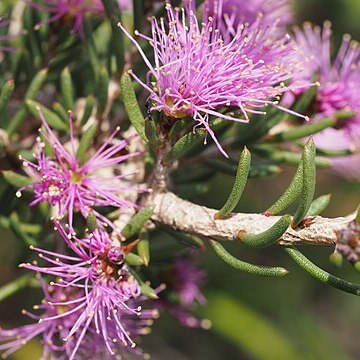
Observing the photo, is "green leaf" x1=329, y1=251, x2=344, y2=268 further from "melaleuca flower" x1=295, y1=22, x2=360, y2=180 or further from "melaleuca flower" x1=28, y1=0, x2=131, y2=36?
"melaleuca flower" x1=28, y1=0, x2=131, y2=36

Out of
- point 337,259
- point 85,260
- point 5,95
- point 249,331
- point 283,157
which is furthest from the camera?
point 249,331

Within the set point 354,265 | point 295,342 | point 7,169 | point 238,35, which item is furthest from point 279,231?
point 295,342

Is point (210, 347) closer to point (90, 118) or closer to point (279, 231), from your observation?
point (90, 118)

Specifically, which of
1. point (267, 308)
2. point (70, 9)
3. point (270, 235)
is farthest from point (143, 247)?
point (267, 308)

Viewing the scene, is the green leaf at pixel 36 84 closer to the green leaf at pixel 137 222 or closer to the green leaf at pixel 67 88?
the green leaf at pixel 67 88

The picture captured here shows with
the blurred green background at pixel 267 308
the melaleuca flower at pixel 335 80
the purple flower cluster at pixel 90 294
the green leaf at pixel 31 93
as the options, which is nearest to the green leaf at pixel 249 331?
the blurred green background at pixel 267 308

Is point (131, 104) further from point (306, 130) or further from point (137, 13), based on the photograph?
point (306, 130)
